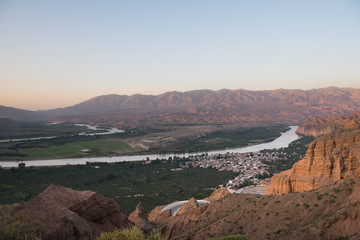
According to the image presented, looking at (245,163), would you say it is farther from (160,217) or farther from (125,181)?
(160,217)

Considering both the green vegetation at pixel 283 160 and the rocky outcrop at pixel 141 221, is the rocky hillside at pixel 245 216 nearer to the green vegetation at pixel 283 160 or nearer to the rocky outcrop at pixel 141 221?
the rocky outcrop at pixel 141 221

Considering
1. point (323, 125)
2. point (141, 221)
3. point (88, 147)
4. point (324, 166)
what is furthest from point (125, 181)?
point (323, 125)

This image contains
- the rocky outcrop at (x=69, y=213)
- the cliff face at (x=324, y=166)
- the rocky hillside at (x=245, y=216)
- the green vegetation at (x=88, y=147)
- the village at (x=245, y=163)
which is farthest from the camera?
the green vegetation at (x=88, y=147)

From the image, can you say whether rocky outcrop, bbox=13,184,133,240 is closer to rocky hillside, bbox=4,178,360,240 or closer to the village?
rocky hillside, bbox=4,178,360,240

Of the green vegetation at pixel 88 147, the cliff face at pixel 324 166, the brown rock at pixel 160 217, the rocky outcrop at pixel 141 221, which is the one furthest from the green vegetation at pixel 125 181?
the green vegetation at pixel 88 147

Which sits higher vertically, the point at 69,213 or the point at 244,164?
the point at 69,213
